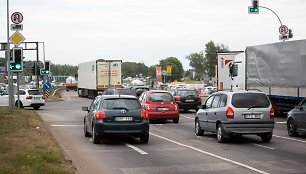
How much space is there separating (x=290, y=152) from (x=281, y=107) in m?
12.9

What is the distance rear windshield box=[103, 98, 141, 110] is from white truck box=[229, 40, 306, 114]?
1031cm

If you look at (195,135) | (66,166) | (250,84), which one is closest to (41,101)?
(250,84)

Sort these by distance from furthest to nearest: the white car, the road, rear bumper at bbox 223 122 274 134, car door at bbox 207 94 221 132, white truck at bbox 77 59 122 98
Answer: white truck at bbox 77 59 122 98 < the white car < car door at bbox 207 94 221 132 < rear bumper at bbox 223 122 274 134 < the road

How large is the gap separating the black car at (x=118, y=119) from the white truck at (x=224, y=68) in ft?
64.9

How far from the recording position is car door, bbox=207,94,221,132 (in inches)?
650

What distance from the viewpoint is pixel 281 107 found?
2625 cm

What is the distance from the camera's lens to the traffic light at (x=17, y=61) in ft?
90.7

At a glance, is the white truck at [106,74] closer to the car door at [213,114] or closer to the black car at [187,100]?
the black car at [187,100]

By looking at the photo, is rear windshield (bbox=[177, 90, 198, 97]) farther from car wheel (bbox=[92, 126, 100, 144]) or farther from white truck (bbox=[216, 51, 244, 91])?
car wheel (bbox=[92, 126, 100, 144])

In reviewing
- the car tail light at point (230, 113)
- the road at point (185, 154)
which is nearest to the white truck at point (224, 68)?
the road at point (185, 154)

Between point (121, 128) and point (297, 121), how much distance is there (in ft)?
20.0

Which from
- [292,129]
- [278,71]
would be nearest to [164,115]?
[278,71]

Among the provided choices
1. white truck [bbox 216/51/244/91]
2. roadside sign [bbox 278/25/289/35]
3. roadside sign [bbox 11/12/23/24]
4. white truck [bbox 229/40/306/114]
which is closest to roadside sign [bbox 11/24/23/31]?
roadside sign [bbox 11/12/23/24]

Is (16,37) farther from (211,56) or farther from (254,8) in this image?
(211,56)
